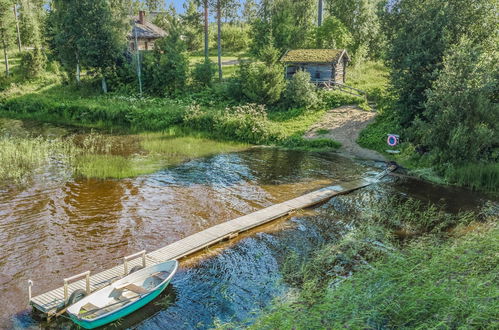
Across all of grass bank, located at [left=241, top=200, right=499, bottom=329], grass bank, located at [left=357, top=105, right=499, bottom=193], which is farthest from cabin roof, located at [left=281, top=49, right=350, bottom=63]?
grass bank, located at [left=241, top=200, right=499, bottom=329]

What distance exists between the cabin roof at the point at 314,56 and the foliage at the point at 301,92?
16.3 ft

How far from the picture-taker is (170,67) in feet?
143

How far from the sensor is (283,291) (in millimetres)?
12789

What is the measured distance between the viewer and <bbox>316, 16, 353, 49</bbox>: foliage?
1845 inches

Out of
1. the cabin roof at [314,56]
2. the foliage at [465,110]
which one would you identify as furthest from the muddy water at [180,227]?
the cabin roof at [314,56]

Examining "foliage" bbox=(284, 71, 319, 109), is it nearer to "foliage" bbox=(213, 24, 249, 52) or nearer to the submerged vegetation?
the submerged vegetation

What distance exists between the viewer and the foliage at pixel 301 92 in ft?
116

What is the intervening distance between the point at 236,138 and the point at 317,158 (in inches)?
291

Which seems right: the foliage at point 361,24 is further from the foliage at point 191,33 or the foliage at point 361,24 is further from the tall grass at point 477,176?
the tall grass at point 477,176

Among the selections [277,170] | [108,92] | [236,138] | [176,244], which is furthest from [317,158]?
[108,92]

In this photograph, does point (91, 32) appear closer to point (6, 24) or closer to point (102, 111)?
point (102, 111)

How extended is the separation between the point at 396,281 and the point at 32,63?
170 ft

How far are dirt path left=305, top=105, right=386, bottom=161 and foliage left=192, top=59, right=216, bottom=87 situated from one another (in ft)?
49.2

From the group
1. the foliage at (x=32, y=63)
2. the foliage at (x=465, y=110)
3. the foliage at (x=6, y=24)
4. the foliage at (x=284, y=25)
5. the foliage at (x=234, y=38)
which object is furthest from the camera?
the foliage at (x=234, y=38)
